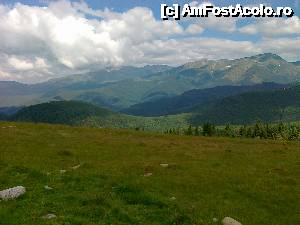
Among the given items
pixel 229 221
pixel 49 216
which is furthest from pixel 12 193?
pixel 229 221

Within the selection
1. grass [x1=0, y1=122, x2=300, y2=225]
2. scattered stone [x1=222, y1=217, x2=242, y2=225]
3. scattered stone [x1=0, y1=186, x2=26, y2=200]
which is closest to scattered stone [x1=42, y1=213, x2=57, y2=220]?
grass [x1=0, y1=122, x2=300, y2=225]

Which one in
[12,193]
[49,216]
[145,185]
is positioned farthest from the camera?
[145,185]

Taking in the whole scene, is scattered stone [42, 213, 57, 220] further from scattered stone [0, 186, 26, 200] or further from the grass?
scattered stone [0, 186, 26, 200]

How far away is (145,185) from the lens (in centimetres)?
2748

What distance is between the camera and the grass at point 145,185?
1930 centimetres

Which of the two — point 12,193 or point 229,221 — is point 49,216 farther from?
point 229,221

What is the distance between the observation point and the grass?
63.3 feet

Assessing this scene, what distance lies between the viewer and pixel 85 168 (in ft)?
112

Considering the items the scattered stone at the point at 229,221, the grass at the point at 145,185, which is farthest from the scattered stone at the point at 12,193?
the scattered stone at the point at 229,221

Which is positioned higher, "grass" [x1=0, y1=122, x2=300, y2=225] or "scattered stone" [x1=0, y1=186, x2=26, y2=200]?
"scattered stone" [x1=0, y1=186, x2=26, y2=200]

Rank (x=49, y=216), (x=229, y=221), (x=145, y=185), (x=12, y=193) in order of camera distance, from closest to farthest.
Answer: (x=49, y=216) < (x=229, y=221) < (x=12, y=193) < (x=145, y=185)

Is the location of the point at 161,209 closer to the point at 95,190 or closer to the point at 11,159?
the point at 95,190

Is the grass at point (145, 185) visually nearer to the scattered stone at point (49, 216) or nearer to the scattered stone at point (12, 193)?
the scattered stone at point (49, 216)

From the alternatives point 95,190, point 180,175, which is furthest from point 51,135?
point 95,190
